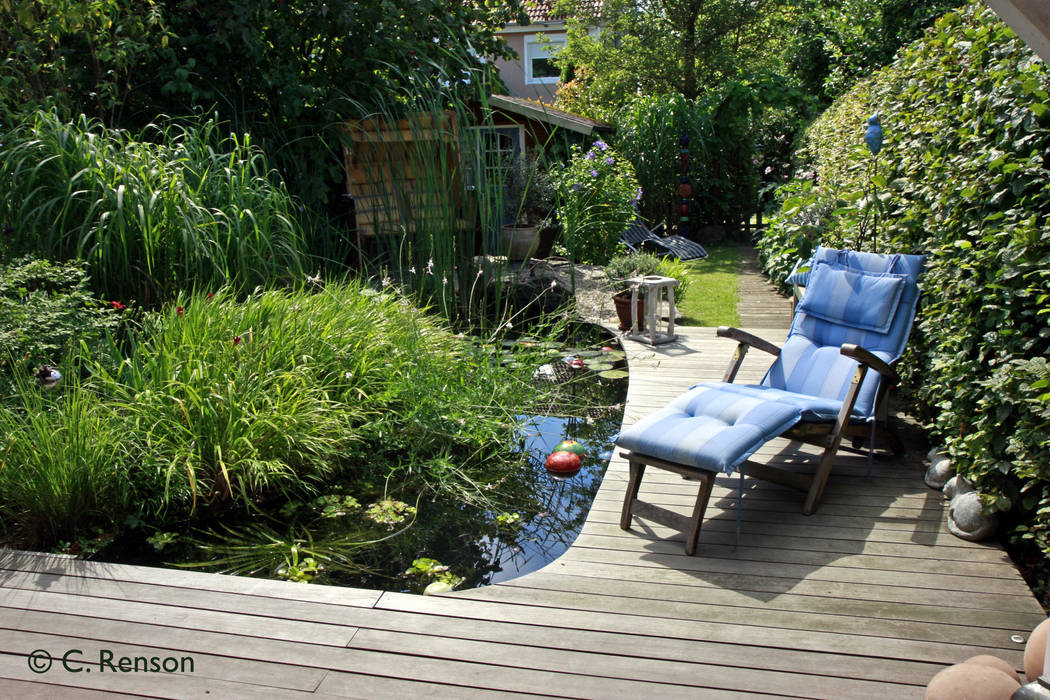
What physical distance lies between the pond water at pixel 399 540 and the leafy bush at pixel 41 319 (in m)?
1.08

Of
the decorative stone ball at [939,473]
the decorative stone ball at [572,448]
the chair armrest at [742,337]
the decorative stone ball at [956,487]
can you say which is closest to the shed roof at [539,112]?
the decorative stone ball at [572,448]

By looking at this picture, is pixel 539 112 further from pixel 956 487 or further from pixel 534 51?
pixel 534 51

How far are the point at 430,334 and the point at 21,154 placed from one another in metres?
2.56

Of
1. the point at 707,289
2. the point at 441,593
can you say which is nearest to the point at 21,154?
the point at 441,593

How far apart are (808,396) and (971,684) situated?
1854 millimetres

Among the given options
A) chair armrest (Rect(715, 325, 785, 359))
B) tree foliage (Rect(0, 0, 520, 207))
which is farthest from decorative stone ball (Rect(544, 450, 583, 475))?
tree foliage (Rect(0, 0, 520, 207))

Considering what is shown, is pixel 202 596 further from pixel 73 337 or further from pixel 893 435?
pixel 893 435

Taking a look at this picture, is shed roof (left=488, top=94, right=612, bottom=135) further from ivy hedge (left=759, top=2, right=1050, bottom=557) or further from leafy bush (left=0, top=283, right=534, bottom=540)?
ivy hedge (left=759, top=2, right=1050, bottom=557)

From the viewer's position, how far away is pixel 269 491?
3.76 m

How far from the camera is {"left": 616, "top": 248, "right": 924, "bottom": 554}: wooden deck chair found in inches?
122

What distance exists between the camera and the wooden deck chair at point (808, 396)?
3111 millimetres

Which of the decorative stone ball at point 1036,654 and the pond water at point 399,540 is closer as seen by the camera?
the decorative stone ball at point 1036,654

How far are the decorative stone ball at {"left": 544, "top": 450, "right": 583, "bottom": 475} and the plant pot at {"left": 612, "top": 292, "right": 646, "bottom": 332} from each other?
283 cm

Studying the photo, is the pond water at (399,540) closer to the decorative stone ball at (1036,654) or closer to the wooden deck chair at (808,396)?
the wooden deck chair at (808,396)
